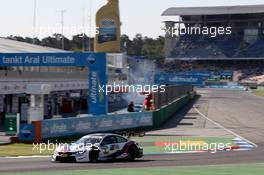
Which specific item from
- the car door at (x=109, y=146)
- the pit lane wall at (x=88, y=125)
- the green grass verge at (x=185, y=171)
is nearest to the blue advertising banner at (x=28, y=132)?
the pit lane wall at (x=88, y=125)

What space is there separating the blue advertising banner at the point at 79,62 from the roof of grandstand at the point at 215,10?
418 ft

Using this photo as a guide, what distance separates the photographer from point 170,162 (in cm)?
2327

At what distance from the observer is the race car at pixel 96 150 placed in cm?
2261

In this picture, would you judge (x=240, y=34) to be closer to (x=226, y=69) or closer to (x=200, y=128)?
(x=226, y=69)

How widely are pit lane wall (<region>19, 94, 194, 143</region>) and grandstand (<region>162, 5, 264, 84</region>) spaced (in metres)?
111

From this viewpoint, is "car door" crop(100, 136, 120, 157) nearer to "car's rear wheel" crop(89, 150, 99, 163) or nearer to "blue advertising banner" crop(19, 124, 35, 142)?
"car's rear wheel" crop(89, 150, 99, 163)

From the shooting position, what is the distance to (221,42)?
159 m

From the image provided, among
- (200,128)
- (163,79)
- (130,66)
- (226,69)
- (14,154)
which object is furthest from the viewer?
(226,69)

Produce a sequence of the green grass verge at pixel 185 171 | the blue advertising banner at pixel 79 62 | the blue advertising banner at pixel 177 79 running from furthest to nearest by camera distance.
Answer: the blue advertising banner at pixel 177 79 < the blue advertising banner at pixel 79 62 < the green grass verge at pixel 185 171

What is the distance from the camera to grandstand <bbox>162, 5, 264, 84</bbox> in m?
157

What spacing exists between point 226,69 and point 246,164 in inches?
5499

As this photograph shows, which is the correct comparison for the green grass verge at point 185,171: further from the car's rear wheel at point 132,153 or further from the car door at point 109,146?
the car's rear wheel at point 132,153

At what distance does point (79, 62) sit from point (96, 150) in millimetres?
13584

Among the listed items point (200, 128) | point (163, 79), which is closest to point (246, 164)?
point (200, 128)
